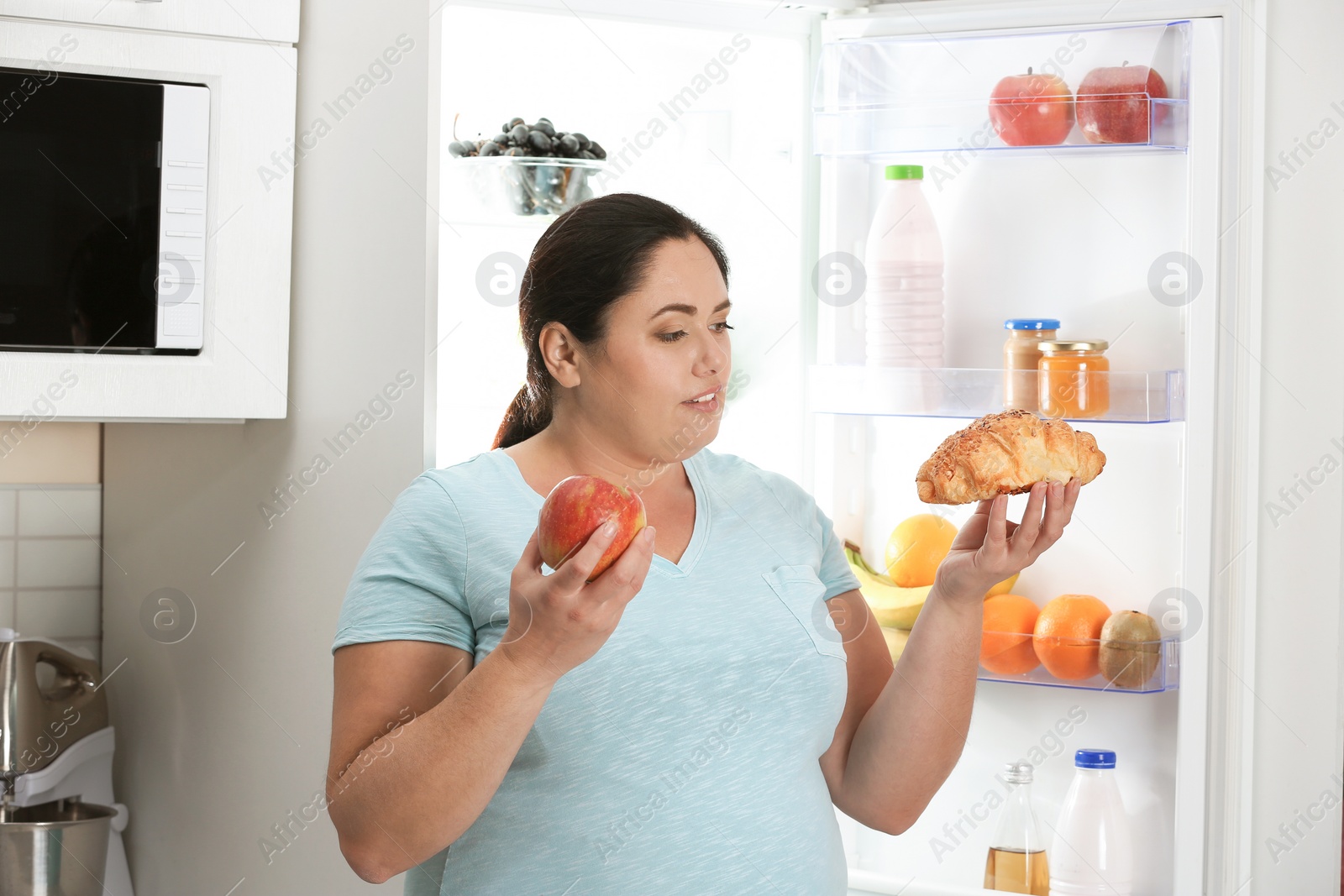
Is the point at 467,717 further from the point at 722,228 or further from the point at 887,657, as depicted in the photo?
the point at 722,228

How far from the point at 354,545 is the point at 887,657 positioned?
578 millimetres

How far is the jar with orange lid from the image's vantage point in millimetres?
1368

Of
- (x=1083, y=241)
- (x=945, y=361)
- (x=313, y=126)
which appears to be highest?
(x=313, y=126)

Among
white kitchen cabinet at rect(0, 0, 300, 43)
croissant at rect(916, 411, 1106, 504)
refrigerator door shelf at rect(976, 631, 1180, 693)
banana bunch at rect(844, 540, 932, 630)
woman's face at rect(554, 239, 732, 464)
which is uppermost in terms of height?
white kitchen cabinet at rect(0, 0, 300, 43)

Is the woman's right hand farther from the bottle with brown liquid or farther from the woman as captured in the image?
the bottle with brown liquid

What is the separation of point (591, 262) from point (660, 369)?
11 cm

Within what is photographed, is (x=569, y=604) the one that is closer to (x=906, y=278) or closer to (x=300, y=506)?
(x=300, y=506)

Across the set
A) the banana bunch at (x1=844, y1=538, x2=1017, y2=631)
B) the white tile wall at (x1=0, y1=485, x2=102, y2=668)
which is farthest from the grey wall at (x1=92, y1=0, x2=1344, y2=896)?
the white tile wall at (x1=0, y1=485, x2=102, y2=668)

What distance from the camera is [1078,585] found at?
4.83ft

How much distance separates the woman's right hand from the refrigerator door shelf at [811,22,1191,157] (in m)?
0.84

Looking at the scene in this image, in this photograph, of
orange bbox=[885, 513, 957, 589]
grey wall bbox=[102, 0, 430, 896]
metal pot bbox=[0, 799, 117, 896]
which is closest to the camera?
grey wall bbox=[102, 0, 430, 896]

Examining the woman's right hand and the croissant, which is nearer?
the woman's right hand

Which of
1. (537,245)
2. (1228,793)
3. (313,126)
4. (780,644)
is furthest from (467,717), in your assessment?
(1228,793)

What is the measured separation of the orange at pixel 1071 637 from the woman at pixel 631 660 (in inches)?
13.9
